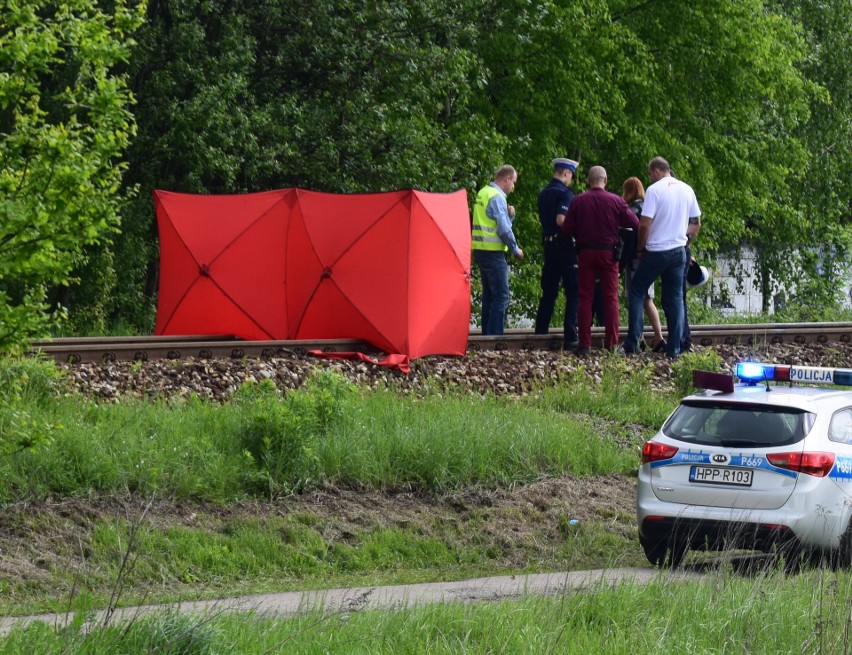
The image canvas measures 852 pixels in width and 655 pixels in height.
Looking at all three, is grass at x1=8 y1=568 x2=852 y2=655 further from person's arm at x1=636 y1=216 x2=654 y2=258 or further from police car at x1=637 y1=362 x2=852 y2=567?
person's arm at x1=636 y1=216 x2=654 y2=258

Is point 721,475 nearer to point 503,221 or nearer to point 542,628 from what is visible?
point 542,628

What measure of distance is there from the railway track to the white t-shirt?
1659 millimetres

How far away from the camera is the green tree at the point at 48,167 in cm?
876

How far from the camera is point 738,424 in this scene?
9727mm

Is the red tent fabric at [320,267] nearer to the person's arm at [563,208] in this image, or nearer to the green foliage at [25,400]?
the person's arm at [563,208]

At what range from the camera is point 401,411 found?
12719 millimetres

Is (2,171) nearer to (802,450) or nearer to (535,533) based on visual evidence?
(535,533)

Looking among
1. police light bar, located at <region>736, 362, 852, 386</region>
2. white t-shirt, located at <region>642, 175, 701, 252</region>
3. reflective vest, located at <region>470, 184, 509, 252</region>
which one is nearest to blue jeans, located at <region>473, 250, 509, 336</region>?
reflective vest, located at <region>470, 184, 509, 252</region>

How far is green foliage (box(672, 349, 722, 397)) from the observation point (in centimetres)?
1553

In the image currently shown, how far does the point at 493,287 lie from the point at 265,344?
11.5ft

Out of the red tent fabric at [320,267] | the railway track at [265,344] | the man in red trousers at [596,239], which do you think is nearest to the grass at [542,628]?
the railway track at [265,344]

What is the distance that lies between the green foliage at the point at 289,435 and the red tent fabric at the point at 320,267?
3906mm

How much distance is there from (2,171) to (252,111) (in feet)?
45.2

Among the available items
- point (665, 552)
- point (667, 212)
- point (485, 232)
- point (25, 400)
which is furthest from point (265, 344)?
point (665, 552)
